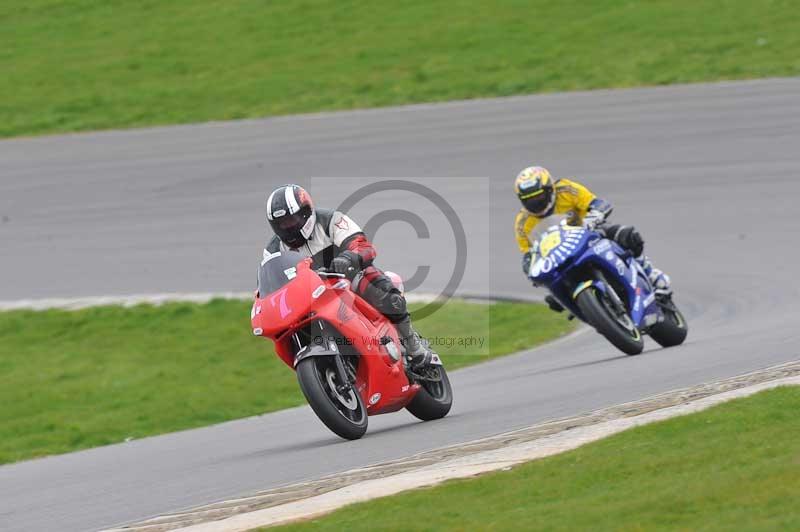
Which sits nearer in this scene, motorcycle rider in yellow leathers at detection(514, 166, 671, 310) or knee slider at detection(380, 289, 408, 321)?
knee slider at detection(380, 289, 408, 321)

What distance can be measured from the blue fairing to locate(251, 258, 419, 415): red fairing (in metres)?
2.92

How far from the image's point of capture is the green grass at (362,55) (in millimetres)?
25344

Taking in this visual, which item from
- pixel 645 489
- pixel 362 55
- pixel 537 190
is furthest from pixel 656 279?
pixel 362 55

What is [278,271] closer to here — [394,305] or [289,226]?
[289,226]

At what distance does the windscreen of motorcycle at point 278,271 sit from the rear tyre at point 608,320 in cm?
354

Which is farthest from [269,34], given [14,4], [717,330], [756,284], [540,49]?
[717,330]

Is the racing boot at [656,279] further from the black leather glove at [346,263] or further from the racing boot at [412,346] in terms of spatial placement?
the black leather glove at [346,263]

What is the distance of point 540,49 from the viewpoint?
26.8 meters

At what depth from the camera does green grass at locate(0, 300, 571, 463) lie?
12844 millimetres

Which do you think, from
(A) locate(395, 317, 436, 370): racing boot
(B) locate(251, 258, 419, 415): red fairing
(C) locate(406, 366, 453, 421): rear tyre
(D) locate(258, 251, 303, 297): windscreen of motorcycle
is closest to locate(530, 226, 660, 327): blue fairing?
(C) locate(406, 366, 453, 421): rear tyre

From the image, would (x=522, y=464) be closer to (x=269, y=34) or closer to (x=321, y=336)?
(x=321, y=336)

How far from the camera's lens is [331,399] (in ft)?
27.6

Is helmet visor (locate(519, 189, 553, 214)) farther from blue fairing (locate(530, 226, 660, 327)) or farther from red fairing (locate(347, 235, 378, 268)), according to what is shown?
red fairing (locate(347, 235, 378, 268))

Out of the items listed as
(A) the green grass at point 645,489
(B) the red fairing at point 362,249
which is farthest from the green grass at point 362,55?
(A) the green grass at point 645,489
